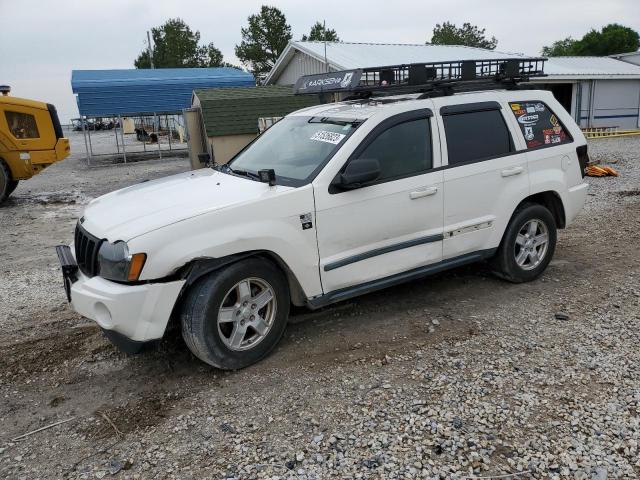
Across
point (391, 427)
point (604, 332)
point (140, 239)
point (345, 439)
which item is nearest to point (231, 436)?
point (345, 439)

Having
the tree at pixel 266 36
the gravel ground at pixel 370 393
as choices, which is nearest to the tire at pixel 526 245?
the gravel ground at pixel 370 393

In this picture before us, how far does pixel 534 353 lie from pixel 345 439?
171 cm

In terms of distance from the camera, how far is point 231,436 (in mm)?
3113

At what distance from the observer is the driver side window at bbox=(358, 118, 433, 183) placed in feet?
13.8

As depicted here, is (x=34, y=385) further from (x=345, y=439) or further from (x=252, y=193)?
(x=345, y=439)

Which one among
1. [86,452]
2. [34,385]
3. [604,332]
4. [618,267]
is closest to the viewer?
[86,452]

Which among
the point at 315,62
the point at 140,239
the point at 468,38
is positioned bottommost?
the point at 140,239

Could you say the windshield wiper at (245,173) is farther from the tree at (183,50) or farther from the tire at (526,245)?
the tree at (183,50)

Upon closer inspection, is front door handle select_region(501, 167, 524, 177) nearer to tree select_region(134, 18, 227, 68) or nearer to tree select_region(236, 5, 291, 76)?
tree select_region(236, 5, 291, 76)

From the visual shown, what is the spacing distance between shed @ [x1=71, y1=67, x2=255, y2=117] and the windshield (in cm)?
1779

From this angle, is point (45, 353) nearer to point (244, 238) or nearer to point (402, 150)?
point (244, 238)

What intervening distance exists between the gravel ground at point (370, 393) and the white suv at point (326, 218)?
0.39 meters

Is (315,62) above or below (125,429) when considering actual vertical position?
above

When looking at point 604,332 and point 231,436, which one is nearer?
point 231,436
